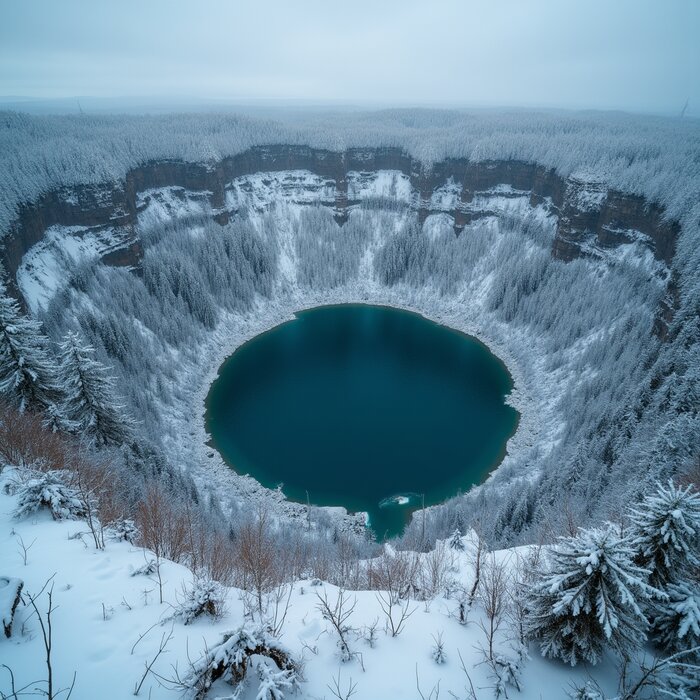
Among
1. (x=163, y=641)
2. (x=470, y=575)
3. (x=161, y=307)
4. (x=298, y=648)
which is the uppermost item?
(x=163, y=641)

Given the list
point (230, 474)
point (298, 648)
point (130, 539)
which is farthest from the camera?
point (230, 474)

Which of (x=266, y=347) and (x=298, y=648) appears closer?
(x=298, y=648)

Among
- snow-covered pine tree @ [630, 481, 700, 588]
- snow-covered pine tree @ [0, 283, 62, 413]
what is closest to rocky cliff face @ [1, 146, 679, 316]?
snow-covered pine tree @ [0, 283, 62, 413]

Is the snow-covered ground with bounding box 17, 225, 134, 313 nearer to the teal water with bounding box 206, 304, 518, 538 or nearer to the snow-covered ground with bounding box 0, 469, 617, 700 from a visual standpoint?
the teal water with bounding box 206, 304, 518, 538

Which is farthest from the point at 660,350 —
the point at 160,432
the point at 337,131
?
the point at 337,131

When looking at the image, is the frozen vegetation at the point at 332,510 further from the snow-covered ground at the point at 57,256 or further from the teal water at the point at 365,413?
the teal water at the point at 365,413

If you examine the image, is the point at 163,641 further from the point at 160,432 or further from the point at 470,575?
the point at 160,432

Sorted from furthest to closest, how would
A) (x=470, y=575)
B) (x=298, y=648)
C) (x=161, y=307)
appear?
1. (x=161, y=307)
2. (x=470, y=575)
3. (x=298, y=648)
